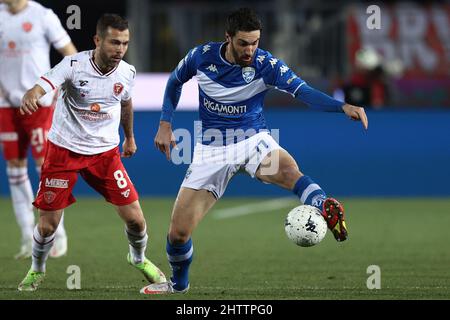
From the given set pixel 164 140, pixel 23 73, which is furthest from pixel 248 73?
pixel 23 73

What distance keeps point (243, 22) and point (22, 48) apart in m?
3.53

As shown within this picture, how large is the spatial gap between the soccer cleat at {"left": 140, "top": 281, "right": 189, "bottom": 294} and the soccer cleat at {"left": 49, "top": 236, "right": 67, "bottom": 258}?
8.19 feet

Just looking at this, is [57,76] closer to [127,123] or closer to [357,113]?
[127,123]

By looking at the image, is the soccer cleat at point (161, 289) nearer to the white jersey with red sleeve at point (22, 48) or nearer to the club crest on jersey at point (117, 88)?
the club crest on jersey at point (117, 88)

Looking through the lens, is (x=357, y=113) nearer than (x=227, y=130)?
Yes

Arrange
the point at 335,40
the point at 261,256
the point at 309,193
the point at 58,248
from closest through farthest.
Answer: the point at 309,193
the point at 58,248
the point at 261,256
the point at 335,40

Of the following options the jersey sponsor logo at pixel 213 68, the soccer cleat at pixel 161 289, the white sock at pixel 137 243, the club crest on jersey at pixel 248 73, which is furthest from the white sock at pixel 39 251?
the club crest on jersey at pixel 248 73

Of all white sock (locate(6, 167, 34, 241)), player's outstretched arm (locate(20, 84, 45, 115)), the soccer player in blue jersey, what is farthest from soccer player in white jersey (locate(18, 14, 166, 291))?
white sock (locate(6, 167, 34, 241))

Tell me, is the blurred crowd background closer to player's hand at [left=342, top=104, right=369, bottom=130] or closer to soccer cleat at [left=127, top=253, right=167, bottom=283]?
soccer cleat at [left=127, top=253, right=167, bottom=283]

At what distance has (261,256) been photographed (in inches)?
419

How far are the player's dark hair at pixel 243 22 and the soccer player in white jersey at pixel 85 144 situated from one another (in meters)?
0.82

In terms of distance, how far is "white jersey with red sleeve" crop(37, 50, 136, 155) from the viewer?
8.12 meters

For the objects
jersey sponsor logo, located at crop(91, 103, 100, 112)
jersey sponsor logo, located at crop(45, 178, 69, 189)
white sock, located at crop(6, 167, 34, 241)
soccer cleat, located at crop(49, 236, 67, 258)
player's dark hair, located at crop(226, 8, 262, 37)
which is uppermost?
player's dark hair, located at crop(226, 8, 262, 37)
